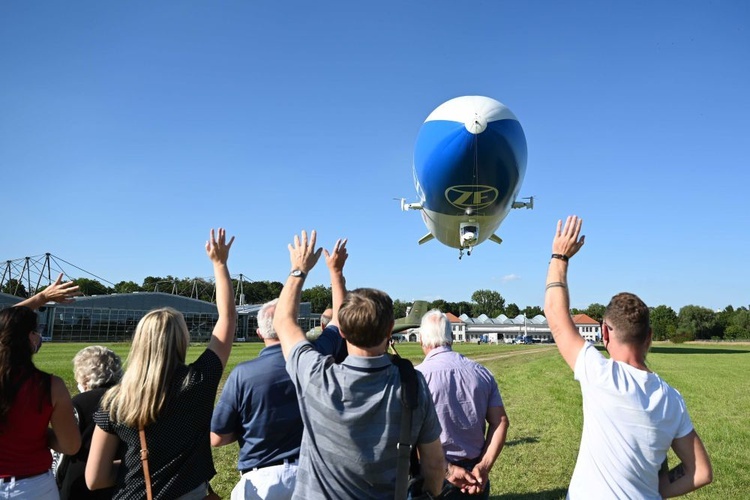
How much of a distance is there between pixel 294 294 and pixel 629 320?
2060 millimetres

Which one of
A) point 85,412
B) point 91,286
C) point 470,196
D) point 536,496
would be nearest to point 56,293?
point 85,412

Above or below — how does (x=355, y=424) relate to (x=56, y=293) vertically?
below

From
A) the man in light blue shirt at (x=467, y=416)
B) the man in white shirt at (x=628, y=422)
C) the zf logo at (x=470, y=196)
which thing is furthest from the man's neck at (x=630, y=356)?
the zf logo at (x=470, y=196)

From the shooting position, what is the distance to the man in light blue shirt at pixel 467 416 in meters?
4.45

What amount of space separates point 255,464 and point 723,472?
26.6 ft

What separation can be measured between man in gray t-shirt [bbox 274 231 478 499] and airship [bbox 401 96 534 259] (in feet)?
48.5

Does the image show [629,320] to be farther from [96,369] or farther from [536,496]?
[536,496]

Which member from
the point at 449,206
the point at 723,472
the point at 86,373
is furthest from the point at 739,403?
the point at 86,373

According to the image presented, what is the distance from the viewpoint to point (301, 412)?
2.86 meters

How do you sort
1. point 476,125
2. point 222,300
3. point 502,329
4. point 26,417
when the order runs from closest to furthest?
point 26,417, point 222,300, point 476,125, point 502,329

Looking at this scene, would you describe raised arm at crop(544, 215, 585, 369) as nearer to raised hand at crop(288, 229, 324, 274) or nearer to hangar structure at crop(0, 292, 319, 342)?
raised hand at crop(288, 229, 324, 274)

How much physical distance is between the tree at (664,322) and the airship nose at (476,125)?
100541mm

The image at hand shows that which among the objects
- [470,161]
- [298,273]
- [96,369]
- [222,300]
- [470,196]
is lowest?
[96,369]

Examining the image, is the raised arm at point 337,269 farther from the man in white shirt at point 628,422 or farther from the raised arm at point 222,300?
the man in white shirt at point 628,422
